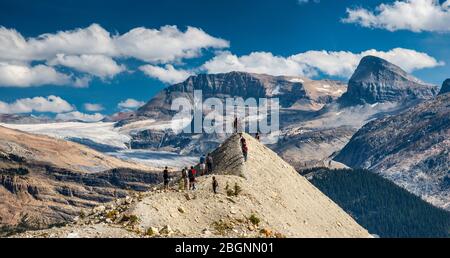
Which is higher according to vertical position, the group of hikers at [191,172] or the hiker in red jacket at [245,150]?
the hiker in red jacket at [245,150]

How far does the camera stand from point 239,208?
61.2 metres

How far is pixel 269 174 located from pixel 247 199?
10699 millimetres

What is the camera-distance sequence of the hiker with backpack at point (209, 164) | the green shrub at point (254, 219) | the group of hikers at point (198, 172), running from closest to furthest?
the green shrub at point (254, 219) → the group of hikers at point (198, 172) → the hiker with backpack at point (209, 164)

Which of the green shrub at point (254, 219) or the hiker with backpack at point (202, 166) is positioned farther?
the hiker with backpack at point (202, 166)

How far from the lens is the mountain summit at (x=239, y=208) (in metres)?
54.4

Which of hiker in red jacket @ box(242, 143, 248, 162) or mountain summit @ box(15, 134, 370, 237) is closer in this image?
mountain summit @ box(15, 134, 370, 237)

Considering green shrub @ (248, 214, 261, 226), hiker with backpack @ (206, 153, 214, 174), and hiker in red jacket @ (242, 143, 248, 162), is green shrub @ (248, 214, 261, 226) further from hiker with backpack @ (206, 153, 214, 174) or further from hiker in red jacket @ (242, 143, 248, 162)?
hiker with backpack @ (206, 153, 214, 174)

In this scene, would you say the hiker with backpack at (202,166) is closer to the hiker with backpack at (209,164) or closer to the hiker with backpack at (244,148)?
the hiker with backpack at (209,164)

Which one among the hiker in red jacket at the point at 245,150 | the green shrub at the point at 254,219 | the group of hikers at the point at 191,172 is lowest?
the green shrub at the point at 254,219

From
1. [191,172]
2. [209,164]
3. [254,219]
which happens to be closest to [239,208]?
[254,219]

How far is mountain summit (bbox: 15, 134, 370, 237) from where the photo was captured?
5444 centimetres

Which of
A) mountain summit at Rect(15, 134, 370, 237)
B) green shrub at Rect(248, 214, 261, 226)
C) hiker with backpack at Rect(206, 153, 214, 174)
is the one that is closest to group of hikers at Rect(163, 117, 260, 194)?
hiker with backpack at Rect(206, 153, 214, 174)

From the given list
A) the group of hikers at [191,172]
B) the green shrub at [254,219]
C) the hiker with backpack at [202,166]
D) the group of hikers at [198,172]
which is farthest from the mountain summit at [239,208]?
the hiker with backpack at [202,166]
